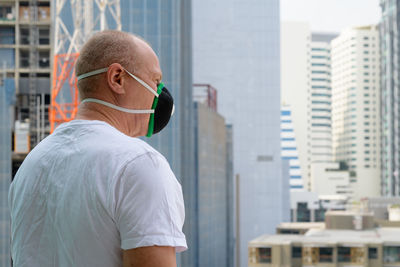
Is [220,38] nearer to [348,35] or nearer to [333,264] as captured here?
[333,264]

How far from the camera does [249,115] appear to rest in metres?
80.6

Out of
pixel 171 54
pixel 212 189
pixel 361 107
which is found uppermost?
pixel 361 107

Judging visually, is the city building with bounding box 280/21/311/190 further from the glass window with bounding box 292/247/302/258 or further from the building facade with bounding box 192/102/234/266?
the glass window with bounding box 292/247/302/258

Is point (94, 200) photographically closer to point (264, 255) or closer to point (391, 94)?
point (264, 255)

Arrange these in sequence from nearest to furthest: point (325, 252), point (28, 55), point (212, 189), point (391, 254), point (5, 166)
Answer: point (5, 166), point (325, 252), point (391, 254), point (28, 55), point (212, 189)

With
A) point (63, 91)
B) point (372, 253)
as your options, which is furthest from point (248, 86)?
point (63, 91)

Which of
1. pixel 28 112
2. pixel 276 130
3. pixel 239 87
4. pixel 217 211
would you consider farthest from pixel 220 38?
pixel 28 112

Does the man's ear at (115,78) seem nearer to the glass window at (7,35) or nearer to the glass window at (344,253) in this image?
the glass window at (344,253)

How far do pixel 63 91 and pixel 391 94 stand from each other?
72925 mm

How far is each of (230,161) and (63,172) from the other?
68.3 m

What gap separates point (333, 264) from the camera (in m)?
40.5

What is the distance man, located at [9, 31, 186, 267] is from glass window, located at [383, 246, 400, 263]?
137 feet

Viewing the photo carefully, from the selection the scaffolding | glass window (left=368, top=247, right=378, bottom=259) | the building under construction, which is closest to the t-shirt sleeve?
the building under construction

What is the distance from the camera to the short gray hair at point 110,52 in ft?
5.74
